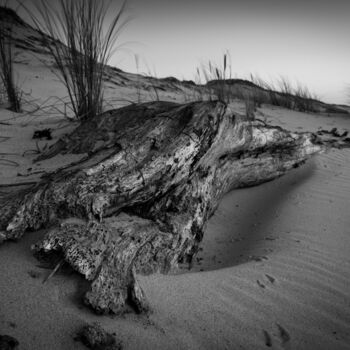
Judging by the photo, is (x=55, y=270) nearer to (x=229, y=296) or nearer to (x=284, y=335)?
(x=229, y=296)

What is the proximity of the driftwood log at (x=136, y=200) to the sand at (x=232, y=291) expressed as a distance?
0.09m

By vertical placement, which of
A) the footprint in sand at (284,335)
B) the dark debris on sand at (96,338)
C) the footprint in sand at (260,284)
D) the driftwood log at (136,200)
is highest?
the driftwood log at (136,200)

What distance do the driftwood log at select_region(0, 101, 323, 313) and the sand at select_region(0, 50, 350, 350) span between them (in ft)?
0.29

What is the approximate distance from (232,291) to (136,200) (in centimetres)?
68

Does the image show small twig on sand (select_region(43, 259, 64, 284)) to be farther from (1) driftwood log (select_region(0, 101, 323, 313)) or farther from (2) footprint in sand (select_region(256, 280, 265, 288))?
(2) footprint in sand (select_region(256, 280, 265, 288))

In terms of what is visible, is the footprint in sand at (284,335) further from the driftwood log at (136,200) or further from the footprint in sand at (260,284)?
the driftwood log at (136,200)

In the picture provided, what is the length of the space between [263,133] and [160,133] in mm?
1080

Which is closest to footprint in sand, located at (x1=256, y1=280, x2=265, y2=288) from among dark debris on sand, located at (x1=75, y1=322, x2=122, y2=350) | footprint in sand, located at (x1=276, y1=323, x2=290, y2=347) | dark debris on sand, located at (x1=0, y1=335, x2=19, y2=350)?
footprint in sand, located at (x1=276, y1=323, x2=290, y2=347)

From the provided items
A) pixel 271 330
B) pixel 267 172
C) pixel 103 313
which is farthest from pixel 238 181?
pixel 103 313

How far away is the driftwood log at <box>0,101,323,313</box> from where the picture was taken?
1390 millimetres

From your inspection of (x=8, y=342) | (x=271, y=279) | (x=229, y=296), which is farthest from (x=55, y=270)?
(x=271, y=279)

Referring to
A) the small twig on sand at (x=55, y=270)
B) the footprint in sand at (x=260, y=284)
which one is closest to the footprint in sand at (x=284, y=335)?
the footprint in sand at (x=260, y=284)

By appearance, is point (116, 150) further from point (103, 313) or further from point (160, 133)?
point (103, 313)

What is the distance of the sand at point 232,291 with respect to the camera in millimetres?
1215
